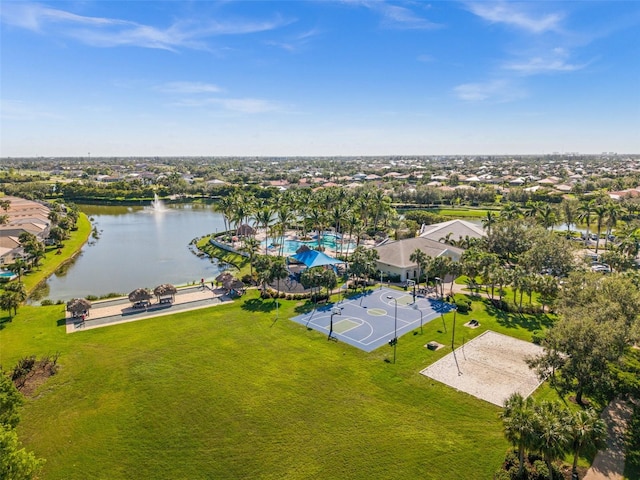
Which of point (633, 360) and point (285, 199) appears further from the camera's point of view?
point (285, 199)

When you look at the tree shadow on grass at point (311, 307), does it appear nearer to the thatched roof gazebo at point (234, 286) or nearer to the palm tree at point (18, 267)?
the thatched roof gazebo at point (234, 286)

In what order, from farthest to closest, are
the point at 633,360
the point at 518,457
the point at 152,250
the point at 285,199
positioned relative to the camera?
the point at 285,199 → the point at 152,250 → the point at 633,360 → the point at 518,457

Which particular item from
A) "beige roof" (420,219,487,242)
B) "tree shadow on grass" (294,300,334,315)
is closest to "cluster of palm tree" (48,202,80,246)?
"tree shadow on grass" (294,300,334,315)

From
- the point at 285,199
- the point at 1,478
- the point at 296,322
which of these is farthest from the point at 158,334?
the point at 285,199

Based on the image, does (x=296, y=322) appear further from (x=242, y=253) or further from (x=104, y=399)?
(x=242, y=253)

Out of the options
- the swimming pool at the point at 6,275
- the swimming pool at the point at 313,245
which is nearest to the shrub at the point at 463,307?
the swimming pool at the point at 313,245

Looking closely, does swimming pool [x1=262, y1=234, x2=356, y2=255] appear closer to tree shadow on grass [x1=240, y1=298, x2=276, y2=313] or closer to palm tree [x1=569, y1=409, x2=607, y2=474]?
tree shadow on grass [x1=240, y1=298, x2=276, y2=313]

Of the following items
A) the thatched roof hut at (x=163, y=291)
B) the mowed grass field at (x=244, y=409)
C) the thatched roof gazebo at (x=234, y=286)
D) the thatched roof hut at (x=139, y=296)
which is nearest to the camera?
the mowed grass field at (x=244, y=409)
